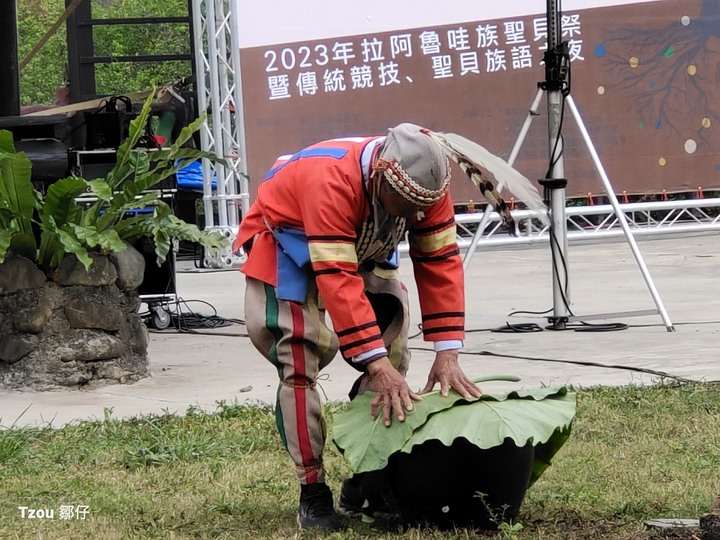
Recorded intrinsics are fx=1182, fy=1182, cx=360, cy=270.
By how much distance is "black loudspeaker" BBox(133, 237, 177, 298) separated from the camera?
356 inches

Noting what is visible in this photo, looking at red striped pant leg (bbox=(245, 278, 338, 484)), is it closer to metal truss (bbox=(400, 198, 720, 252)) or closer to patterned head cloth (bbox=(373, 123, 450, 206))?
patterned head cloth (bbox=(373, 123, 450, 206))

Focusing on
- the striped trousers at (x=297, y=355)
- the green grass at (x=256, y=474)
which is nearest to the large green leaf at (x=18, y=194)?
the green grass at (x=256, y=474)

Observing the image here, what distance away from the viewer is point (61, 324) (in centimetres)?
681

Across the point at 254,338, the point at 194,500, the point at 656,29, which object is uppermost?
the point at 656,29

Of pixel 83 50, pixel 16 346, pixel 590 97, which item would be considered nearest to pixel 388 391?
pixel 16 346

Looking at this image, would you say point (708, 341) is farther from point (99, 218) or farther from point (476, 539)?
point (476, 539)

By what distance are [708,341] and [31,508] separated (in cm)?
489

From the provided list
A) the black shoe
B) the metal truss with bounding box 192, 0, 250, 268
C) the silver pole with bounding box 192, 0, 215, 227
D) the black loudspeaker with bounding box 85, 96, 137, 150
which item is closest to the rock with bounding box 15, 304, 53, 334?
the black loudspeaker with bounding box 85, 96, 137, 150

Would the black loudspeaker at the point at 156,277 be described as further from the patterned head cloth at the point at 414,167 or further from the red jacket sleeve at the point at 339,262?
the patterned head cloth at the point at 414,167

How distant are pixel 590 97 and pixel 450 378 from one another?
12658 millimetres

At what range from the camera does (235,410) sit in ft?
19.6

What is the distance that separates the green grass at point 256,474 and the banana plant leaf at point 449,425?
318 millimetres

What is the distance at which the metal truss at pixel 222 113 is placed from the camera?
14.7 metres

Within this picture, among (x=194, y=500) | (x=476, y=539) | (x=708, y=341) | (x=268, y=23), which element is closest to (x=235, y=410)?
(x=194, y=500)
